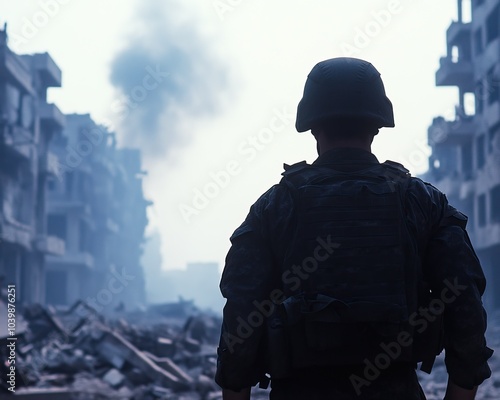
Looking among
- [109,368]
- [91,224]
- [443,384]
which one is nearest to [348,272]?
[443,384]

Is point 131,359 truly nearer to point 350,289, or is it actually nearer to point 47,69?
point 350,289

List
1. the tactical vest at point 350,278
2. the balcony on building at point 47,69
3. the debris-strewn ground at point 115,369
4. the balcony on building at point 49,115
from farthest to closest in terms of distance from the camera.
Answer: the balcony on building at point 49,115
the balcony on building at point 47,69
the debris-strewn ground at point 115,369
the tactical vest at point 350,278

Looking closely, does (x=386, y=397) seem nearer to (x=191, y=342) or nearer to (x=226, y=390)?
(x=226, y=390)

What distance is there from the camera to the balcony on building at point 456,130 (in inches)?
1166

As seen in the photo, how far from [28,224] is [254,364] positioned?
30.5 metres

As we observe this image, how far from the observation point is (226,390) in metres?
2.24

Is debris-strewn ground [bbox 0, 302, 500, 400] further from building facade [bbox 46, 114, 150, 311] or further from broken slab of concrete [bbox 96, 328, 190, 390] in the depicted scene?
building facade [bbox 46, 114, 150, 311]

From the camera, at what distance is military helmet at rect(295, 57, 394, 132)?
2346mm

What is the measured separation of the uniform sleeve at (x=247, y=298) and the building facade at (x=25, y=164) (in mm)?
25305

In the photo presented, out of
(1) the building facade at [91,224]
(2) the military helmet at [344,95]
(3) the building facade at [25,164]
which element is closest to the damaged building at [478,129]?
(3) the building facade at [25,164]

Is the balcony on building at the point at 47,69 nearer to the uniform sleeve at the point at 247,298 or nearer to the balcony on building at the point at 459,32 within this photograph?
the balcony on building at the point at 459,32

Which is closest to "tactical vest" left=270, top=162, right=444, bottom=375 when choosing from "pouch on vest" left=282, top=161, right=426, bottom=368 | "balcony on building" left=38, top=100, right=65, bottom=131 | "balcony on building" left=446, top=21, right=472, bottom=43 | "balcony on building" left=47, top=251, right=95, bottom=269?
"pouch on vest" left=282, top=161, right=426, bottom=368

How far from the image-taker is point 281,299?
2285 mm

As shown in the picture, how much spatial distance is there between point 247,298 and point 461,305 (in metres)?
0.64
